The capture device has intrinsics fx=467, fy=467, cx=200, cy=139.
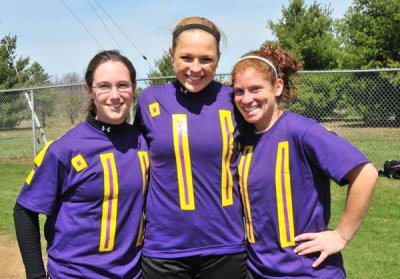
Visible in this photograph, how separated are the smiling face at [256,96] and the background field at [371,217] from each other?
296cm

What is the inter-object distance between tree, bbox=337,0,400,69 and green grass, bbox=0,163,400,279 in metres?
9.54

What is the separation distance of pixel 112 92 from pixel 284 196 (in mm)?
945

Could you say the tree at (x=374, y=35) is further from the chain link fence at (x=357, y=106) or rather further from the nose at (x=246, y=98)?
the nose at (x=246, y=98)

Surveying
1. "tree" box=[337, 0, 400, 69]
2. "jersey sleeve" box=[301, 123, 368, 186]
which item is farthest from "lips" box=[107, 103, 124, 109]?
"tree" box=[337, 0, 400, 69]

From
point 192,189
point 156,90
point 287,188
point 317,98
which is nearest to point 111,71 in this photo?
point 156,90

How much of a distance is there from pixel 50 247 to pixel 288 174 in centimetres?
Answer: 121

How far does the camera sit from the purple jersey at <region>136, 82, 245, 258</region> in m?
2.30

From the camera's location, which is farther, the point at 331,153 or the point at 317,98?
the point at 317,98

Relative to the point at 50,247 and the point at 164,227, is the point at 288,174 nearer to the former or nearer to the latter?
the point at 164,227

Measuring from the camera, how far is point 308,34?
19078 millimetres

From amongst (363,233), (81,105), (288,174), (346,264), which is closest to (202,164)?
(288,174)

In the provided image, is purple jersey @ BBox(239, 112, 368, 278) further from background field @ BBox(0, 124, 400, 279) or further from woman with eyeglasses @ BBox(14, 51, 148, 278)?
background field @ BBox(0, 124, 400, 279)

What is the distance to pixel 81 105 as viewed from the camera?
12.1 meters

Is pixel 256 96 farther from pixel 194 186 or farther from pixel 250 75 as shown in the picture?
pixel 194 186
